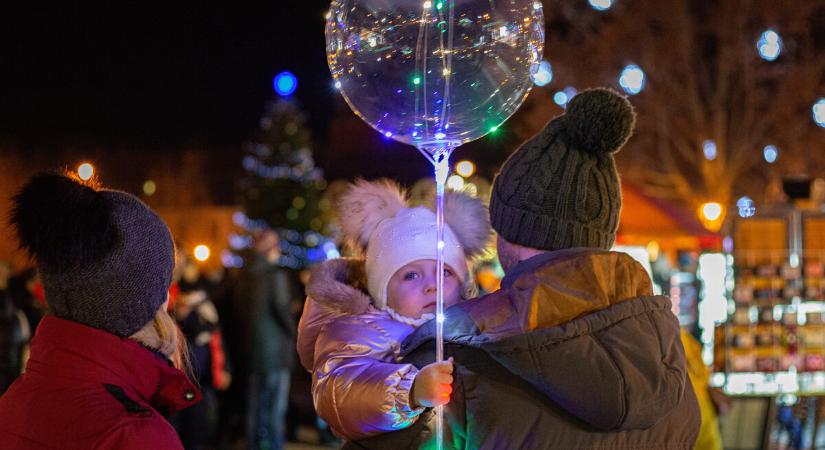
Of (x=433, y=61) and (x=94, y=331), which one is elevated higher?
(x=433, y=61)

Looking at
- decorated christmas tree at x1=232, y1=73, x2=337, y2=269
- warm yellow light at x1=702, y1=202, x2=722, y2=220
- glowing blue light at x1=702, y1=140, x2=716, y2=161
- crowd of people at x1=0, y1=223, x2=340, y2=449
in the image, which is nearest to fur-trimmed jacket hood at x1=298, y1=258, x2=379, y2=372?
crowd of people at x1=0, y1=223, x2=340, y2=449

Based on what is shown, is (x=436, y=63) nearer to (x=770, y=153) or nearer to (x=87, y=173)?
(x=87, y=173)

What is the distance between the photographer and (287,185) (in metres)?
31.9

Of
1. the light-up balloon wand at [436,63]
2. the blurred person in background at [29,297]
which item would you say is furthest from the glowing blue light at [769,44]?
the light-up balloon wand at [436,63]

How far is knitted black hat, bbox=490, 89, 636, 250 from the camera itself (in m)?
2.58

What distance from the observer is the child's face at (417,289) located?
297cm

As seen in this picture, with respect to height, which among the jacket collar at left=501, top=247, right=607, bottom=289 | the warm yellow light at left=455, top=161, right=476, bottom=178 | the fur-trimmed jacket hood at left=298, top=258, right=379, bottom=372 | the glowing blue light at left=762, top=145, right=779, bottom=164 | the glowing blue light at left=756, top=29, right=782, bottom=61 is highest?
the glowing blue light at left=756, top=29, right=782, bottom=61

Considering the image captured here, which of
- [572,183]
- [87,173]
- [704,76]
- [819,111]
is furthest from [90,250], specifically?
[704,76]

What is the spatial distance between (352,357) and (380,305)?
0.42 meters

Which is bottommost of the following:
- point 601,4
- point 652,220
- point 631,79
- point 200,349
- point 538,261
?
point 200,349

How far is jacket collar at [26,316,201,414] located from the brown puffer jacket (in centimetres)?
64

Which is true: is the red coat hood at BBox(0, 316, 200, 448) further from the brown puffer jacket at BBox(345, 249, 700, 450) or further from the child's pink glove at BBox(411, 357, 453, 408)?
the brown puffer jacket at BBox(345, 249, 700, 450)

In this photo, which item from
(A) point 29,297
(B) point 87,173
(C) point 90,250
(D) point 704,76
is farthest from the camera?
(D) point 704,76

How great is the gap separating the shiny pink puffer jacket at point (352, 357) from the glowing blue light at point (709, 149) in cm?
2485
